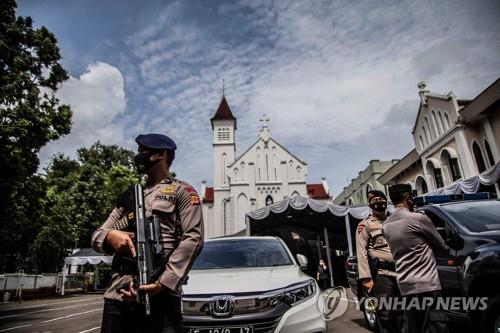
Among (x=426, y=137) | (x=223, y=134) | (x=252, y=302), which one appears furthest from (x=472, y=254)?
(x=223, y=134)

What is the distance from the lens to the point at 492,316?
2.81 metres

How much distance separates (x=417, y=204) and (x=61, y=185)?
110 feet

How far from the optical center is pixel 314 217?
47.5 ft

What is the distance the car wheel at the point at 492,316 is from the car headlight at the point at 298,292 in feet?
5.22

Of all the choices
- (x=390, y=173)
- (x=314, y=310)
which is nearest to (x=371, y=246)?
(x=314, y=310)

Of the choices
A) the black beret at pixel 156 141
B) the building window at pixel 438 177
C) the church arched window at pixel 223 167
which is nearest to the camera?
the black beret at pixel 156 141

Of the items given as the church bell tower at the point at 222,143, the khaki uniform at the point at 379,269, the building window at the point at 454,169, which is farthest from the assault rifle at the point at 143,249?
the church bell tower at the point at 222,143

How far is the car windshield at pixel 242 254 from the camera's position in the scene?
407 cm

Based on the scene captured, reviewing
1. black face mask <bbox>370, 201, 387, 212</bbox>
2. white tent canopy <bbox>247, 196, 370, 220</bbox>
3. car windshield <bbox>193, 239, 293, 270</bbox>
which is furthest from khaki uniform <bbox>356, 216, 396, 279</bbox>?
white tent canopy <bbox>247, 196, 370, 220</bbox>

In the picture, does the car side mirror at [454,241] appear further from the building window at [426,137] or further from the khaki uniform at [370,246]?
the building window at [426,137]

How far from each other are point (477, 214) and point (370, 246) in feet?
5.17

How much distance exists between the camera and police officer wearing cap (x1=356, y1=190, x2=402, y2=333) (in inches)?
118

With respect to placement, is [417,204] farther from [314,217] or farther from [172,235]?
[314,217]
